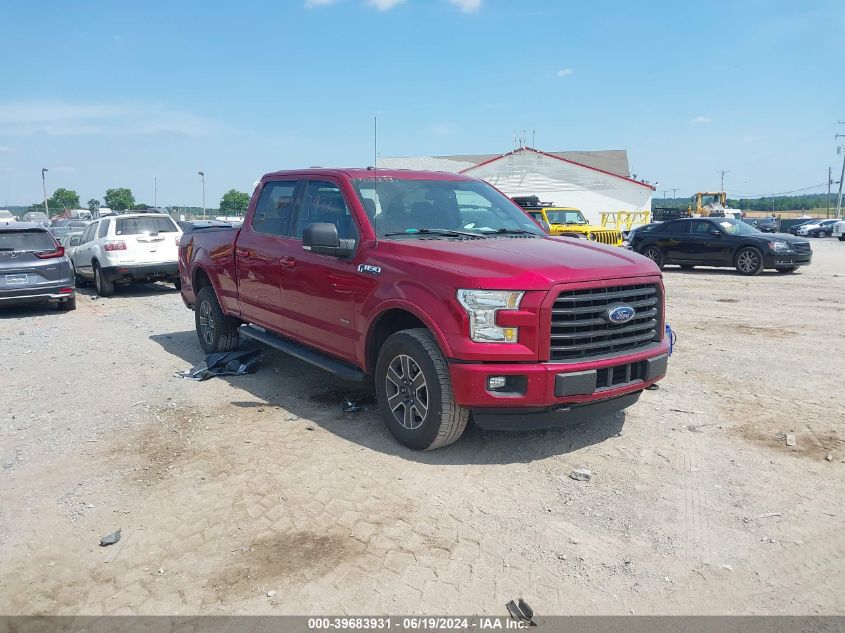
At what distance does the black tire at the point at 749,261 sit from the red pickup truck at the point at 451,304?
13.3m

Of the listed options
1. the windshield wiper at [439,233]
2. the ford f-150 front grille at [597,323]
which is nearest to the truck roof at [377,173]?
the windshield wiper at [439,233]

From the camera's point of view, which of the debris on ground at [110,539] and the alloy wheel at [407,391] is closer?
the debris on ground at [110,539]

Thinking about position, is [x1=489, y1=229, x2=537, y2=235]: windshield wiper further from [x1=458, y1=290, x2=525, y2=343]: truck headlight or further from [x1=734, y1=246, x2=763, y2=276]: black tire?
[x1=734, y1=246, x2=763, y2=276]: black tire

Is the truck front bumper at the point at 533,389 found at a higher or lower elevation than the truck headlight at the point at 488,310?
lower

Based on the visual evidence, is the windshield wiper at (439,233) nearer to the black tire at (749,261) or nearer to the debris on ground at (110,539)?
the debris on ground at (110,539)

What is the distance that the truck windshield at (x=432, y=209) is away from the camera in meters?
5.32

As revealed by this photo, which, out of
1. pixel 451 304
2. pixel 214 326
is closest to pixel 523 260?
pixel 451 304

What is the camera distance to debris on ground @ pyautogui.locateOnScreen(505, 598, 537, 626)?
114 inches

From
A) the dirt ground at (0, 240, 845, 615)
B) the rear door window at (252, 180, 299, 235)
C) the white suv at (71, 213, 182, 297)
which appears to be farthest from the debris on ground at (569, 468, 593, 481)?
the white suv at (71, 213, 182, 297)

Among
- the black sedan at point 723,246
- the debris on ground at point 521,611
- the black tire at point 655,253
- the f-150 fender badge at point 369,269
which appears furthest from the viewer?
the black tire at point 655,253

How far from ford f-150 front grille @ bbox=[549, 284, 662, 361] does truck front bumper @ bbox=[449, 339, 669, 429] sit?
0.11 meters

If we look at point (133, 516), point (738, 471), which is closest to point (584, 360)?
point (738, 471)

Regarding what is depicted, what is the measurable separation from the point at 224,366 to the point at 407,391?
125 inches

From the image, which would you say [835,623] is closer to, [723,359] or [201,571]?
[201,571]
